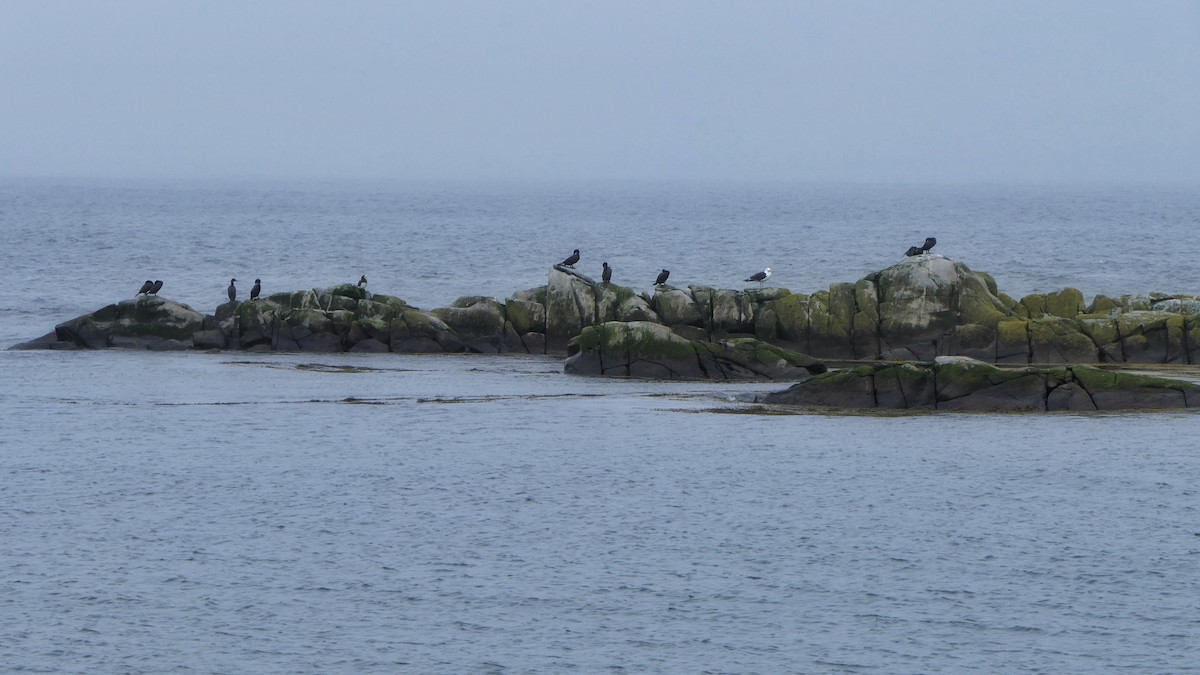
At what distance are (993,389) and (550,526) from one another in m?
13.4

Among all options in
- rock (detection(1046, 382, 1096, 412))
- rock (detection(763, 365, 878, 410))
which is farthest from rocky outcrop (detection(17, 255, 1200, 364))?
rock (detection(763, 365, 878, 410))

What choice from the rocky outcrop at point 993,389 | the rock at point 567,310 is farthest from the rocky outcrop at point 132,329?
the rocky outcrop at point 993,389

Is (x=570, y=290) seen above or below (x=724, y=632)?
above

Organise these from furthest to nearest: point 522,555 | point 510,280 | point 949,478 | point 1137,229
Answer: point 1137,229 → point 510,280 → point 949,478 → point 522,555

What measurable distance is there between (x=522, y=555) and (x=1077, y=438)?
1363 centimetres

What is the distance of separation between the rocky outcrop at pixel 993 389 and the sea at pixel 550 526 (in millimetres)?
725

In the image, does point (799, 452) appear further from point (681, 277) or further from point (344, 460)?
point (681, 277)

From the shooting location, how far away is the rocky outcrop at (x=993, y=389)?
3378 centimetres

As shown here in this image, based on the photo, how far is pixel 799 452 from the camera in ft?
101

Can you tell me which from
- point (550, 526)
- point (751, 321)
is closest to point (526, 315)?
point (751, 321)

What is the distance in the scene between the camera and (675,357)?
39.9 meters

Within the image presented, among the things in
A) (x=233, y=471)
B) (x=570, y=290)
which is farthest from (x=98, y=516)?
(x=570, y=290)

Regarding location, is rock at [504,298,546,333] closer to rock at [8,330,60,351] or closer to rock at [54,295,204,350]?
rock at [54,295,204,350]

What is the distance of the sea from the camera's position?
19.3 metres
